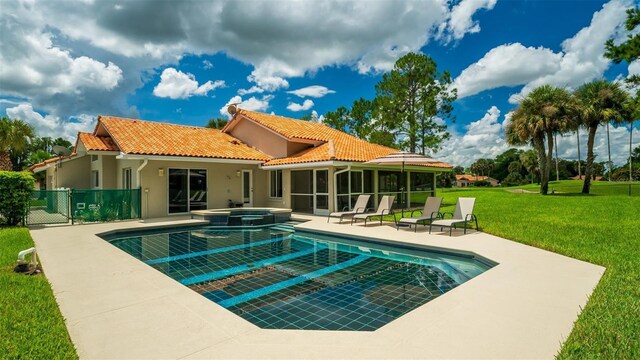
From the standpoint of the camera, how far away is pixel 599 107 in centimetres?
3031

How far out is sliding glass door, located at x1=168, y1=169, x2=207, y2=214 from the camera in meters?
18.1

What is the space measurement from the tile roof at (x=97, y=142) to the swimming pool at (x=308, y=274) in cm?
809

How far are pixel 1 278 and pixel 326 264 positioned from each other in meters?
6.63

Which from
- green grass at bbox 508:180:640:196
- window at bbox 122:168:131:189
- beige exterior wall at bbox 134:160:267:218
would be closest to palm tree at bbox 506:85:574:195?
green grass at bbox 508:180:640:196

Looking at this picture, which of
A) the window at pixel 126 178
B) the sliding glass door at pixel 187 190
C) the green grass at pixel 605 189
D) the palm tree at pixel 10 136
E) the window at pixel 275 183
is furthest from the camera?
the green grass at pixel 605 189

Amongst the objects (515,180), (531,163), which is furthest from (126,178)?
(515,180)

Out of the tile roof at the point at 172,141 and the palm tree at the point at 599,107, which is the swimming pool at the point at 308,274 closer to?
the tile roof at the point at 172,141

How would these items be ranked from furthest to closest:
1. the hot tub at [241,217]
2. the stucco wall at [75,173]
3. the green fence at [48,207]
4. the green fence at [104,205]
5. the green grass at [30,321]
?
the stucco wall at [75,173] → the hot tub at [241,217] → the green fence at [104,205] → the green fence at [48,207] → the green grass at [30,321]

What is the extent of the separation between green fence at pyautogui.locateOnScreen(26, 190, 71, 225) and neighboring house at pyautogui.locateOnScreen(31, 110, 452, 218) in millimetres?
3075

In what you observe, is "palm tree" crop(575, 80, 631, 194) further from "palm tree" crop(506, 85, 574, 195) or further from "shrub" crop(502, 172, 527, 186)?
"shrub" crop(502, 172, 527, 186)

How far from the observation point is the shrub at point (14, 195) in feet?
43.0

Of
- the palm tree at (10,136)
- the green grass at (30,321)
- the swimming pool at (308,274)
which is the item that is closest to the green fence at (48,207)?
the swimming pool at (308,274)

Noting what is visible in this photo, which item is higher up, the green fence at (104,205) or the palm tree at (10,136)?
the palm tree at (10,136)

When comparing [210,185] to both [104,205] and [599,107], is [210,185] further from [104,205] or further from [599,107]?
[599,107]
